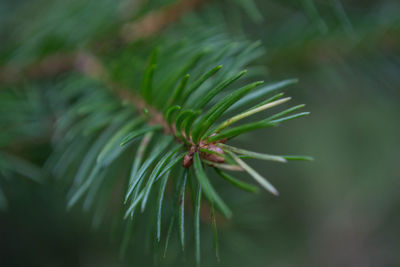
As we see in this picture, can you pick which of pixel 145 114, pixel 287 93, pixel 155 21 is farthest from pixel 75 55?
pixel 287 93

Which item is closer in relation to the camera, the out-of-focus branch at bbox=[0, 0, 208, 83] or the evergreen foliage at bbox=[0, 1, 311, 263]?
the evergreen foliage at bbox=[0, 1, 311, 263]

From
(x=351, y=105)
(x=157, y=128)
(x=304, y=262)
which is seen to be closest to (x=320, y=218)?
(x=304, y=262)

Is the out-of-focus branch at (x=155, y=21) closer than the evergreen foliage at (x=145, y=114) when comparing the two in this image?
No

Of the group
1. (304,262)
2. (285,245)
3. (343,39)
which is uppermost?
(343,39)

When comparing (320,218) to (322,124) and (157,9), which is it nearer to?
(322,124)

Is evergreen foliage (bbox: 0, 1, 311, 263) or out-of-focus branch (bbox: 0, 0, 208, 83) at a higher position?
out-of-focus branch (bbox: 0, 0, 208, 83)
